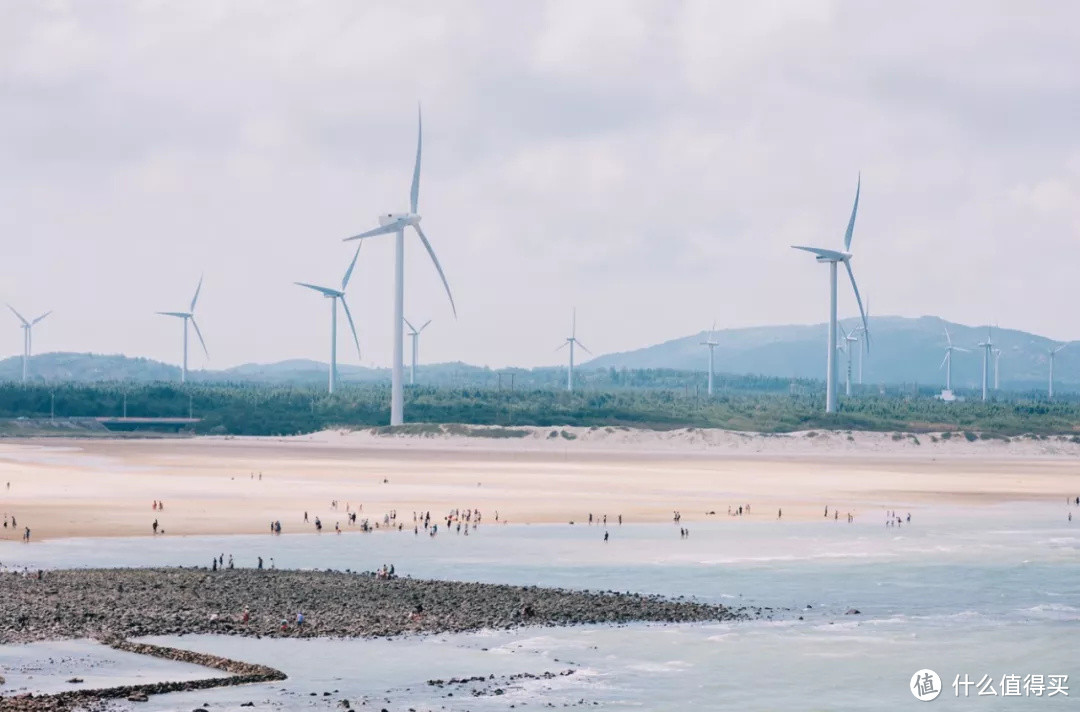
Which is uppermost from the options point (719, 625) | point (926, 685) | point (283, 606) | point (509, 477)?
point (509, 477)

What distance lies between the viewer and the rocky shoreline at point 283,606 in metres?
40.7

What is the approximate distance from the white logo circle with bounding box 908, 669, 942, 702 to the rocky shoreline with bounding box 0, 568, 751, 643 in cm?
842

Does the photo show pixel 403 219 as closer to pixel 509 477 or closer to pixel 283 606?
pixel 509 477

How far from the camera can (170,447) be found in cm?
14800

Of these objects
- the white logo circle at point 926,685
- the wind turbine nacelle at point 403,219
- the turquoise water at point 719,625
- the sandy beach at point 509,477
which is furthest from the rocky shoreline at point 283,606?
the wind turbine nacelle at point 403,219

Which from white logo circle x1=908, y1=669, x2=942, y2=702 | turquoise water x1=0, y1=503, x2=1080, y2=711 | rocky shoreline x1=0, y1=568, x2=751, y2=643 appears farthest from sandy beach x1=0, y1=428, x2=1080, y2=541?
white logo circle x1=908, y1=669, x2=942, y2=702

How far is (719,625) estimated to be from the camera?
43906 mm

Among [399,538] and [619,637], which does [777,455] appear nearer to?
[399,538]

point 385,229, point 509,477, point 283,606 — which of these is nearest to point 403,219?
point 385,229

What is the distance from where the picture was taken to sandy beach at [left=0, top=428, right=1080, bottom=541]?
7506cm

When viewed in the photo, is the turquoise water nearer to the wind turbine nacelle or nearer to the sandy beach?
the sandy beach

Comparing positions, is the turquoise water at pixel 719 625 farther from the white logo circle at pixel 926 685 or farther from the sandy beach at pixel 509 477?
the sandy beach at pixel 509 477

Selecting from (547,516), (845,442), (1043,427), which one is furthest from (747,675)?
(1043,427)

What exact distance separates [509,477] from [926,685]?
229 ft
